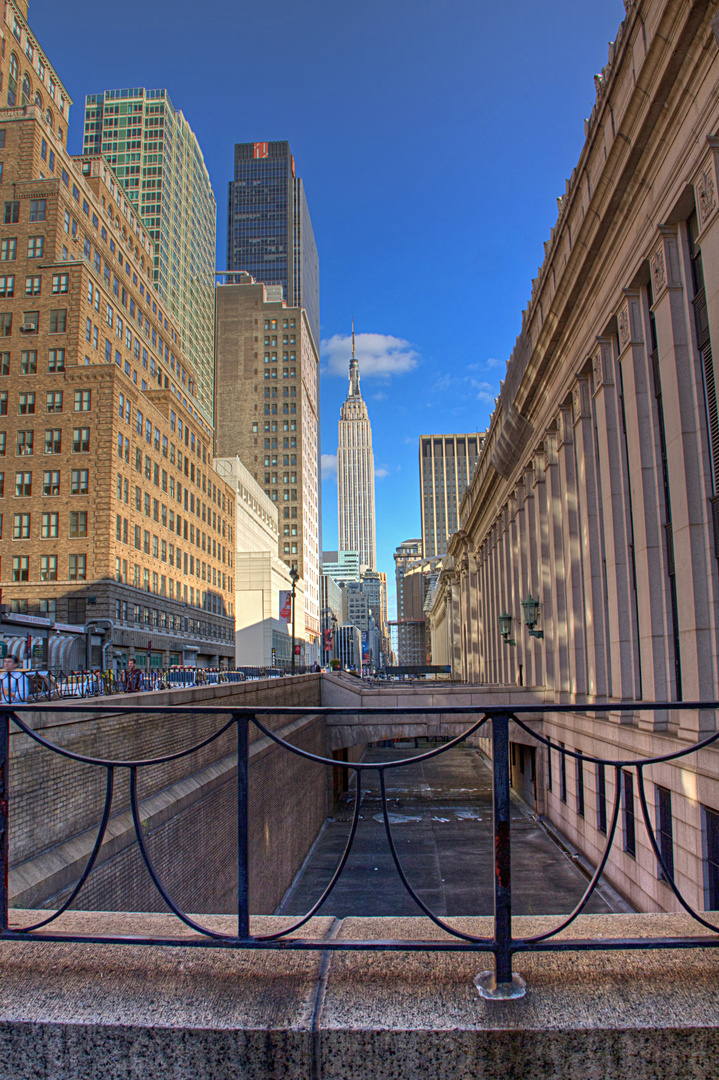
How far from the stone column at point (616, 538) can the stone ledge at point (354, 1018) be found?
16357 millimetres

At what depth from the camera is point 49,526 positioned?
45344mm

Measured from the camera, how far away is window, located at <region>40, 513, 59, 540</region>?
45250mm

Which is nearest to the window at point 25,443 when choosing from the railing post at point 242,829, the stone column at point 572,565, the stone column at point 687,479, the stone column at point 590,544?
the stone column at point 572,565

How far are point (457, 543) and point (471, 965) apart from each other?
70.6 m

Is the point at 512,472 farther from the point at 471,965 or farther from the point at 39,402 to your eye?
the point at 471,965

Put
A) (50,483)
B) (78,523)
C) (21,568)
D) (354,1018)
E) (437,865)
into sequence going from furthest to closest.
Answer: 1. (50,483)
2. (21,568)
3. (78,523)
4. (437,865)
5. (354,1018)

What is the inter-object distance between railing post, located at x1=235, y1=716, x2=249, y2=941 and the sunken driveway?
39.3 feet

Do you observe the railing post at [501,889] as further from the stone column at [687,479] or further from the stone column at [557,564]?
the stone column at [557,564]

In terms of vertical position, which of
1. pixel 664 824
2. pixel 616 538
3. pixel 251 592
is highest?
pixel 251 592

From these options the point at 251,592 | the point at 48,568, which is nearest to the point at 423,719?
the point at 48,568

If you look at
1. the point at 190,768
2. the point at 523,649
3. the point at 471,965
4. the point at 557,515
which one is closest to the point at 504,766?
the point at 471,965

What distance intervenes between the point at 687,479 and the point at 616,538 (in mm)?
5046

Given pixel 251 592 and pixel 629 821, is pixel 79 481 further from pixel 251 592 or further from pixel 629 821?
pixel 251 592

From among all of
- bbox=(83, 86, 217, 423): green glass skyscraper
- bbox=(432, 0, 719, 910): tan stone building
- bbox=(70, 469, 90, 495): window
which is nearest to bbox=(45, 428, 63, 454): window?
bbox=(70, 469, 90, 495): window
